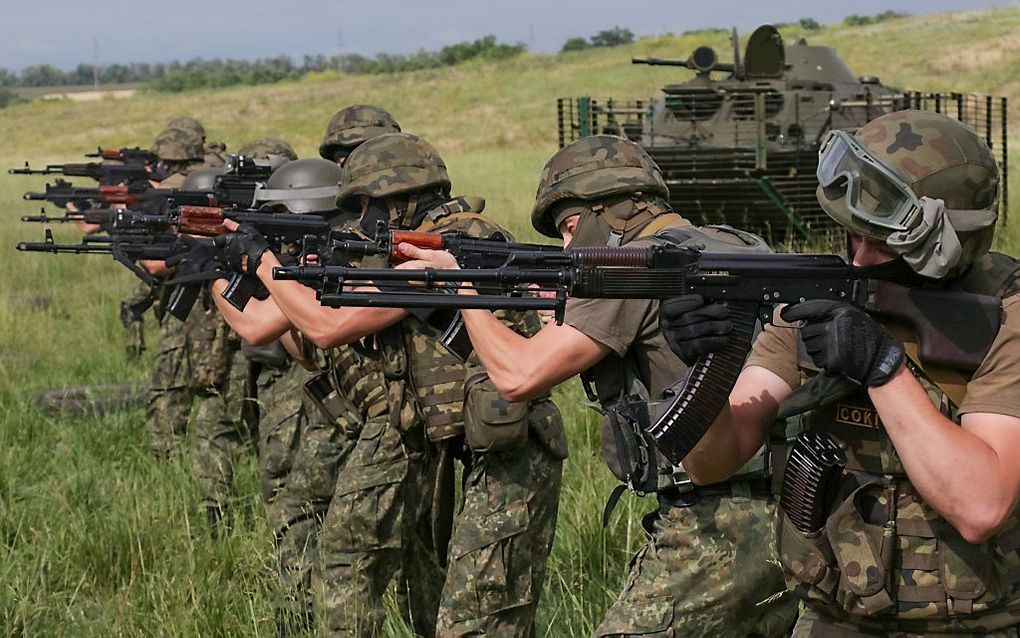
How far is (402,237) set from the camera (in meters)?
4.30

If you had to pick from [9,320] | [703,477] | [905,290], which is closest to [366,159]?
[703,477]

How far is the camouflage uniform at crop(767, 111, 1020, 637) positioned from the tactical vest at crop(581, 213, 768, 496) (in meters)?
0.72

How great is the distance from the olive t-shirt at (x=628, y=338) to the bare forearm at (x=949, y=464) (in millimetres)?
1028

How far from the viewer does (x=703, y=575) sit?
12.0ft

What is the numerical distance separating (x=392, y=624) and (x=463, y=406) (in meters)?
0.81

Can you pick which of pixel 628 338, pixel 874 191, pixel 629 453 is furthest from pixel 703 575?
pixel 874 191

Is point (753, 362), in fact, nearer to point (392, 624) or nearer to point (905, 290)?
point (905, 290)

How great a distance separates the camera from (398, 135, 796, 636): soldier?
11.8 ft

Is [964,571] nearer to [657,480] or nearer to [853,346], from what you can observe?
[853,346]

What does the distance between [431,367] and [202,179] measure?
3916 millimetres

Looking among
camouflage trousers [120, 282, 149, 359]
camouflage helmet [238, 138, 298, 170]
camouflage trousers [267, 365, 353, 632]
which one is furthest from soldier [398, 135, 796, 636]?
camouflage trousers [120, 282, 149, 359]

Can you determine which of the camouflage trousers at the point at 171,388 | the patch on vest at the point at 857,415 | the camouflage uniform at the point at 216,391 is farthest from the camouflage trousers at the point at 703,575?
the camouflage trousers at the point at 171,388

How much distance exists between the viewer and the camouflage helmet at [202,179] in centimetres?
802

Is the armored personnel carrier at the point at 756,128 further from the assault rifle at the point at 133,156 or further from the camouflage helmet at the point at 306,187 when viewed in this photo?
the camouflage helmet at the point at 306,187
